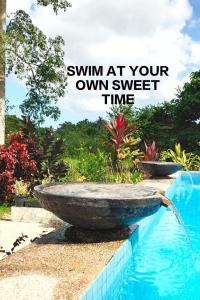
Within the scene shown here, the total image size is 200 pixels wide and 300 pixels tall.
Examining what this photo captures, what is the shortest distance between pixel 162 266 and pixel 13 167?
4113mm

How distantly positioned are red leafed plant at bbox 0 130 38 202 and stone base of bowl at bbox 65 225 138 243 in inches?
156

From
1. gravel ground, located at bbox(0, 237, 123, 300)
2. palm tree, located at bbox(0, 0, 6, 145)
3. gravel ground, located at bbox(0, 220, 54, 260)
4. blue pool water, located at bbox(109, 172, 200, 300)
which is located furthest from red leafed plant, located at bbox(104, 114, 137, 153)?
gravel ground, located at bbox(0, 237, 123, 300)

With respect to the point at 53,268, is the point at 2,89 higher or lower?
higher

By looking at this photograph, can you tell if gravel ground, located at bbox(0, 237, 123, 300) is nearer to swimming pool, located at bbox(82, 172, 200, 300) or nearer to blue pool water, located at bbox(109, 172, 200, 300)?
swimming pool, located at bbox(82, 172, 200, 300)

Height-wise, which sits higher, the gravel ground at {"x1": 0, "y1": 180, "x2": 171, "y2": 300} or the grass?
the gravel ground at {"x1": 0, "y1": 180, "x2": 171, "y2": 300}

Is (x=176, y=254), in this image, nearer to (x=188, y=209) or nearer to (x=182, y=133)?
(x=188, y=209)

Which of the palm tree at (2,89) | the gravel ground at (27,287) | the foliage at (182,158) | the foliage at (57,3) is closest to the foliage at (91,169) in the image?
the palm tree at (2,89)

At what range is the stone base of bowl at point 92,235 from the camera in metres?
→ 3.83

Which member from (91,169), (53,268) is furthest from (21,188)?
(53,268)

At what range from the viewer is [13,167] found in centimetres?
799

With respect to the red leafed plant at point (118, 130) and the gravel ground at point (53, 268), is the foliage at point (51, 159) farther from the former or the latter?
the red leafed plant at point (118, 130)

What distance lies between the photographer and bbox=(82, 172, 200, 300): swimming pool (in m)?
3.38

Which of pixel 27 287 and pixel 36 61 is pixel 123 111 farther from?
pixel 27 287

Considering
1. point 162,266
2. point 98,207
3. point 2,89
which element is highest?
point 2,89
